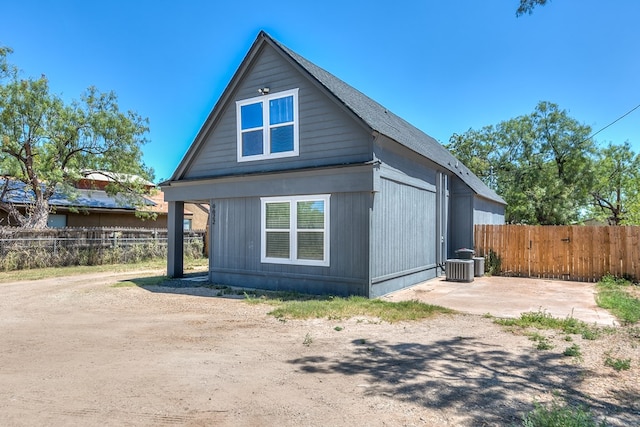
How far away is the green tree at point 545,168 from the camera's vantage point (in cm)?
2602

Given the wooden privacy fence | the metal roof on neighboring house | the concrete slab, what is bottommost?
the concrete slab

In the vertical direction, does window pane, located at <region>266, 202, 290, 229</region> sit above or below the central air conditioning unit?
above

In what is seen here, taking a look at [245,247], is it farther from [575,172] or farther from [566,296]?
[575,172]

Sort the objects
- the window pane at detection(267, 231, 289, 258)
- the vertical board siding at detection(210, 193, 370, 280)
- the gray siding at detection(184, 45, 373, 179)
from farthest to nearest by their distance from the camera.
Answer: the window pane at detection(267, 231, 289, 258)
the gray siding at detection(184, 45, 373, 179)
the vertical board siding at detection(210, 193, 370, 280)

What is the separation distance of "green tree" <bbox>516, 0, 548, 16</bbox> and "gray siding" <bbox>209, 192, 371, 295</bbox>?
481 cm

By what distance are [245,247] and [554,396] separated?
8849 mm

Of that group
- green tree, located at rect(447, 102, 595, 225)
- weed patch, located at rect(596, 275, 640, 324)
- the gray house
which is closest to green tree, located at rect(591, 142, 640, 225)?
green tree, located at rect(447, 102, 595, 225)

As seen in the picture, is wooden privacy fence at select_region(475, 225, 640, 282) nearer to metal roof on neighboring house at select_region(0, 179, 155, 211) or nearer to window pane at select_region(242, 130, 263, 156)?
window pane at select_region(242, 130, 263, 156)

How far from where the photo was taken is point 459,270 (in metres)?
13.0

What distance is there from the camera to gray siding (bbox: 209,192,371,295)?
370 inches

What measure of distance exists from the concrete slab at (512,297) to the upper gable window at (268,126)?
5.11 m

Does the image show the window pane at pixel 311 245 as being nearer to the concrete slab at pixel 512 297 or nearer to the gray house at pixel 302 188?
the gray house at pixel 302 188

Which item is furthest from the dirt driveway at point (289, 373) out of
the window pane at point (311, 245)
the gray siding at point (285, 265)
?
the window pane at point (311, 245)

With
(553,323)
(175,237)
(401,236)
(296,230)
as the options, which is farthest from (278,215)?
(553,323)
